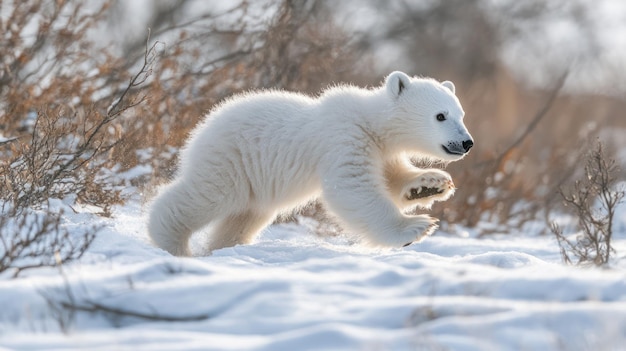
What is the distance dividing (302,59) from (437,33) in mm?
15315

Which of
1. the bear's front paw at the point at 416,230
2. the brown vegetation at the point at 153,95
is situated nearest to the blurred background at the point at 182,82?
the brown vegetation at the point at 153,95

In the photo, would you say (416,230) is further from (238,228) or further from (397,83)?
(238,228)

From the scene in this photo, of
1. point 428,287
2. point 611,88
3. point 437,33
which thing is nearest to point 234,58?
point 428,287

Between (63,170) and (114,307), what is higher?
(63,170)

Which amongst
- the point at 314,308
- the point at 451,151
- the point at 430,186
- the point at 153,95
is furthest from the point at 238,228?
the point at 314,308

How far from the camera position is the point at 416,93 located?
6.36 meters

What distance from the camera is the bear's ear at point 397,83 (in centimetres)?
634

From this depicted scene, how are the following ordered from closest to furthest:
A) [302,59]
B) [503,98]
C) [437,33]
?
[302,59], [503,98], [437,33]

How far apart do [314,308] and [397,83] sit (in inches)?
119

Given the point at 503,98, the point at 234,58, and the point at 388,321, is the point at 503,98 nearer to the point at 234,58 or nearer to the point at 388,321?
the point at 234,58

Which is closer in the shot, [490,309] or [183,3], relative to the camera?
[490,309]

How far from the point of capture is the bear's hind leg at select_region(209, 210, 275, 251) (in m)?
6.71

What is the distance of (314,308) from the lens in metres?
3.59

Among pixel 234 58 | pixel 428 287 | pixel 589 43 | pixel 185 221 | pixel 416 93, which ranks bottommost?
pixel 428 287
